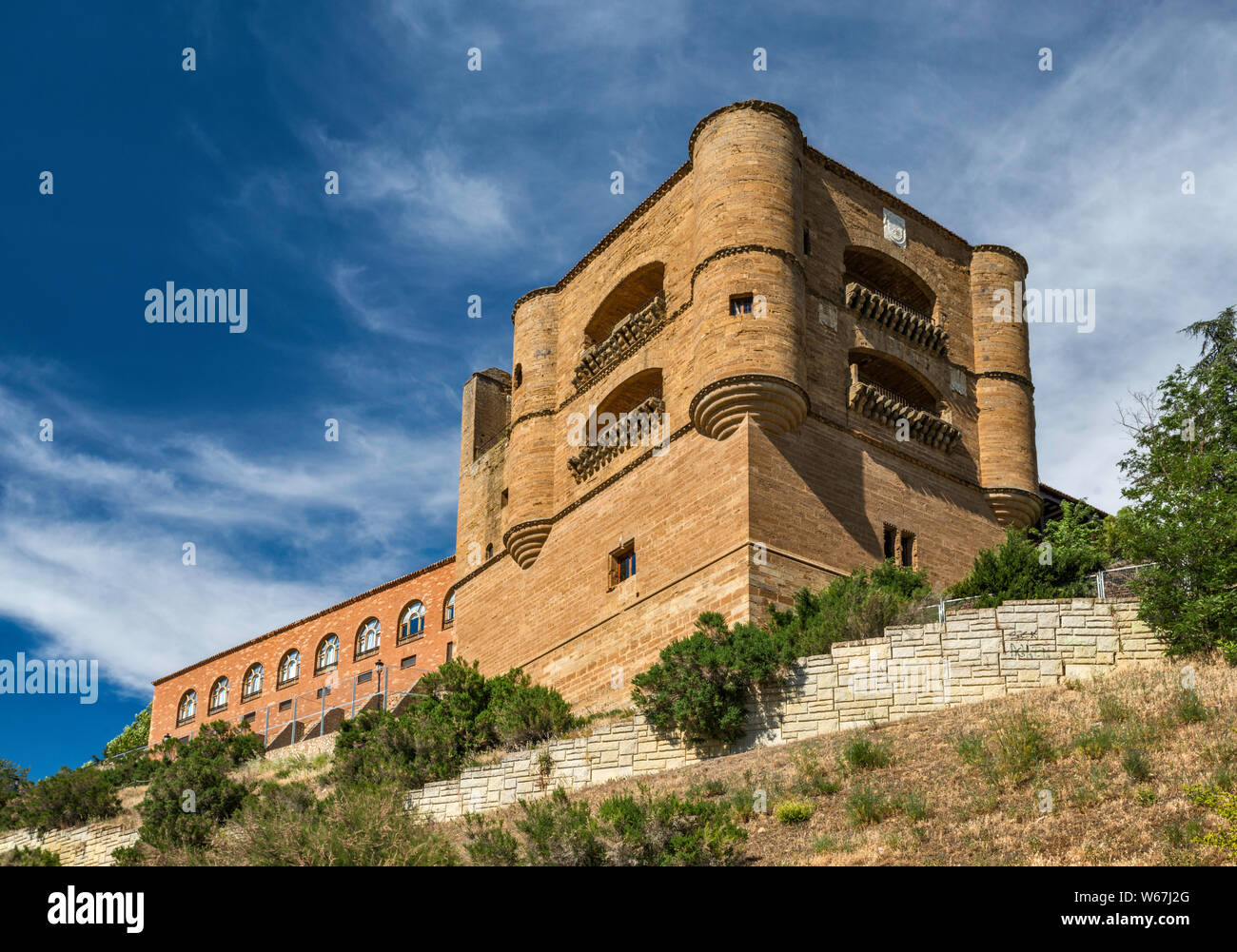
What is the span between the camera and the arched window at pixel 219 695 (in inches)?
2265

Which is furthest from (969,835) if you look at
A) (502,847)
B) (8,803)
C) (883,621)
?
(8,803)

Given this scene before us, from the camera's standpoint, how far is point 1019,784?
17.2 metres

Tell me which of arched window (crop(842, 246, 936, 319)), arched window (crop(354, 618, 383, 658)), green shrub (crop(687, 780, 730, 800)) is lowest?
green shrub (crop(687, 780, 730, 800))

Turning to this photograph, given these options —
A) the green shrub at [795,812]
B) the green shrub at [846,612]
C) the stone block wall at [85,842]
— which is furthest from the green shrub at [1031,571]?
the stone block wall at [85,842]

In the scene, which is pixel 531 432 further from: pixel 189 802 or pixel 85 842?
pixel 85 842

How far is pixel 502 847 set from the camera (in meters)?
16.1

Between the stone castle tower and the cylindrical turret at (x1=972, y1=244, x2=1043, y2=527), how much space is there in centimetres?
6

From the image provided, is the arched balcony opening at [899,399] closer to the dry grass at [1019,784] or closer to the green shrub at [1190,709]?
the dry grass at [1019,784]

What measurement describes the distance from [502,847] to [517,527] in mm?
19141

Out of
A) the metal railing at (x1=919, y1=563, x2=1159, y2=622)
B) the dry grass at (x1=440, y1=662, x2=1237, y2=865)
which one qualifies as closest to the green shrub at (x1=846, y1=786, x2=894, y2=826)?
the dry grass at (x1=440, y1=662, x2=1237, y2=865)

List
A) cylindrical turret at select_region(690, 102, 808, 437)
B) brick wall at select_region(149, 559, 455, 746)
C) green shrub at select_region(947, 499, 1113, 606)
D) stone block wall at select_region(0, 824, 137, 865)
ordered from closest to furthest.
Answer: green shrub at select_region(947, 499, 1113, 606)
cylindrical turret at select_region(690, 102, 808, 437)
stone block wall at select_region(0, 824, 137, 865)
brick wall at select_region(149, 559, 455, 746)

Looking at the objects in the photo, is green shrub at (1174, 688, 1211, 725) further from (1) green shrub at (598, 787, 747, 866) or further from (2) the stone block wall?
(2) the stone block wall

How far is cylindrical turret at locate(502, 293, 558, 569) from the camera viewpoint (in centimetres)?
3494

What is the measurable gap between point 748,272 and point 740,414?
131 inches
